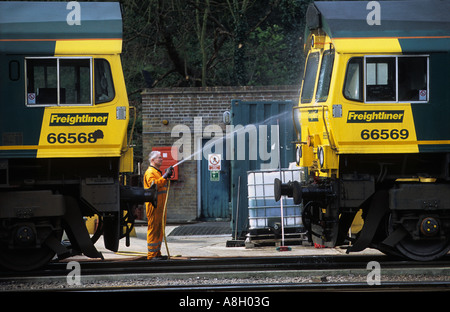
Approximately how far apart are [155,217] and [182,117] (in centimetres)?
643

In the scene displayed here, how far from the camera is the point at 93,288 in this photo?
8305mm

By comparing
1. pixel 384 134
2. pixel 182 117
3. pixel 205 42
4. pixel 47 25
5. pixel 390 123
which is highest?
pixel 205 42

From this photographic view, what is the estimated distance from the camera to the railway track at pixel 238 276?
26.7 ft

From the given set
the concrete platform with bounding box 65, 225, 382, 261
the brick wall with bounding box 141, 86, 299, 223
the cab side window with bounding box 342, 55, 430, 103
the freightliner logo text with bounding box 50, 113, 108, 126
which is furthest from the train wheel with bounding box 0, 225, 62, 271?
the brick wall with bounding box 141, 86, 299, 223

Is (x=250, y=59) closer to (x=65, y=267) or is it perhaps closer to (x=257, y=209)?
(x=257, y=209)

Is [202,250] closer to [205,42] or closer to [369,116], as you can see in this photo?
[369,116]

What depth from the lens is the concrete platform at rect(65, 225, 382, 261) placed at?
38.8 ft

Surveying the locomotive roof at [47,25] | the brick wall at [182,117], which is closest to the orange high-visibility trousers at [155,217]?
the locomotive roof at [47,25]

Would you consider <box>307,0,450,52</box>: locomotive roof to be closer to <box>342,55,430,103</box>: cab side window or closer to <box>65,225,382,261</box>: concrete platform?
<box>342,55,430,103</box>: cab side window

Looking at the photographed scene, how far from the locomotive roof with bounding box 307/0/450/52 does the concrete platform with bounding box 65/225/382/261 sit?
3924 millimetres

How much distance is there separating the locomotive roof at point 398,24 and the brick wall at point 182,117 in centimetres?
790

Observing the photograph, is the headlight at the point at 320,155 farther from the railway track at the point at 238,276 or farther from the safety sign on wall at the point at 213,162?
the safety sign on wall at the point at 213,162

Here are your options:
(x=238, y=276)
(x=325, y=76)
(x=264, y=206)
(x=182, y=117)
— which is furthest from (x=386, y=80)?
(x=182, y=117)

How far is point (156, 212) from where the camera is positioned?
11617 mm
